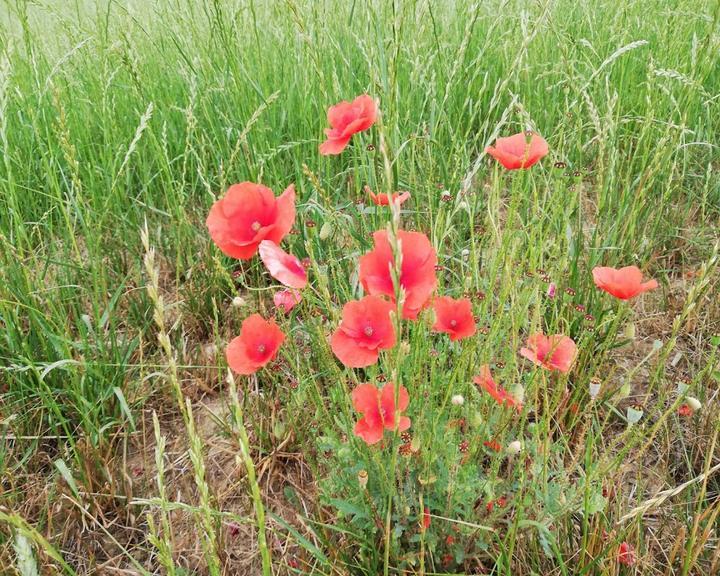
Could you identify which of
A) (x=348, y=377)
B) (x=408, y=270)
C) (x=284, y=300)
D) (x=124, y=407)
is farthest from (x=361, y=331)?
(x=124, y=407)

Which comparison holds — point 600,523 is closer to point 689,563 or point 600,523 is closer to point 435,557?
point 689,563

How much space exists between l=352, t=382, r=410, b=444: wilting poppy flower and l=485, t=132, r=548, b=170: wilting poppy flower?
49 cm

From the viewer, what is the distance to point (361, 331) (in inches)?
35.8

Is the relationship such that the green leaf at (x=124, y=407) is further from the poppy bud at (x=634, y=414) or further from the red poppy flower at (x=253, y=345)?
the poppy bud at (x=634, y=414)

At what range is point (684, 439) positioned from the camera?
4.63ft

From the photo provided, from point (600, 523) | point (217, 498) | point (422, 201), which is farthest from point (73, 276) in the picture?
point (600, 523)

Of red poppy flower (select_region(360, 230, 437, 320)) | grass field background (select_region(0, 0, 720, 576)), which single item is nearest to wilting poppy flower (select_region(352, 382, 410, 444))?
grass field background (select_region(0, 0, 720, 576))

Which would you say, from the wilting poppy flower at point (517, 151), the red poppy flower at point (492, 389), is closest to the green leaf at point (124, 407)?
the red poppy flower at point (492, 389)

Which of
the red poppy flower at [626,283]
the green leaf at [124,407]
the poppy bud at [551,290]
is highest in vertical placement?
the red poppy flower at [626,283]

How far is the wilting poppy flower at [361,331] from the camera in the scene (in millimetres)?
894

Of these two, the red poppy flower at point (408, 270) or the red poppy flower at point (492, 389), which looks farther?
the red poppy flower at point (492, 389)

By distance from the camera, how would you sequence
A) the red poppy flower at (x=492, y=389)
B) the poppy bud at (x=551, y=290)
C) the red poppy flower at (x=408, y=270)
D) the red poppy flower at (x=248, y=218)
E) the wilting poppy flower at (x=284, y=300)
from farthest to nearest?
the poppy bud at (x=551, y=290), the wilting poppy flower at (x=284, y=300), the red poppy flower at (x=492, y=389), the red poppy flower at (x=248, y=218), the red poppy flower at (x=408, y=270)

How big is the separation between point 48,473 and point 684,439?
5.36 feet

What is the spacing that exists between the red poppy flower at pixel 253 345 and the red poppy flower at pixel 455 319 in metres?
0.31
